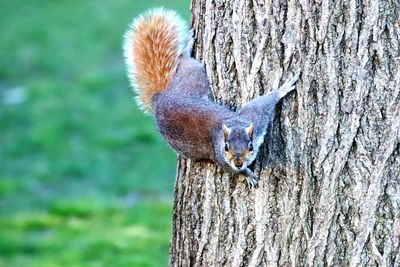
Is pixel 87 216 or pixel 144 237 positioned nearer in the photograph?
pixel 144 237

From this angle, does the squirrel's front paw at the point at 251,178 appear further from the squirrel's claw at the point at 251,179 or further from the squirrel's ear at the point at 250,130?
the squirrel's ear at the point at 250,130

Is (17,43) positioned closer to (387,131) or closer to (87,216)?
(87,216)

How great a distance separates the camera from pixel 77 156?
639cm

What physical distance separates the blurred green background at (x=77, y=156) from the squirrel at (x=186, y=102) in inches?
73.0

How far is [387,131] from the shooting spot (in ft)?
8.25

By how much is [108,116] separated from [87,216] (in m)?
1.81

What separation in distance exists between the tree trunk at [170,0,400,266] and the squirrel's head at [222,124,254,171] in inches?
2.3

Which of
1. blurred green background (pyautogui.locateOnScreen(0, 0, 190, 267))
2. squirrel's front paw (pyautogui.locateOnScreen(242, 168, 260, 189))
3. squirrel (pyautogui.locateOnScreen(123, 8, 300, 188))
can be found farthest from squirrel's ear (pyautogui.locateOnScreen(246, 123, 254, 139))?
blurred green background (pyautogui.locateOnScreen(0, 0, 190, 267))

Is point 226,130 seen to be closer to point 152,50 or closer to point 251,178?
point 251,178

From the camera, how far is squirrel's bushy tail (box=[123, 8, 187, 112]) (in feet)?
10.0

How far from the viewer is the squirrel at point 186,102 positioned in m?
2.62

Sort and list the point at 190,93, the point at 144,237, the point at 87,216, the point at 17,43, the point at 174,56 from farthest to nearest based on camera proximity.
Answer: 1. the point at 17,43
2. the point at 87,216
3. the point at 144,237
4. the point at 174,56
5. the point at 190,93

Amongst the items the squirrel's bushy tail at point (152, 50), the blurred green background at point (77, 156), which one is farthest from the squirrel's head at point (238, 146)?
the blurred green background at point (77, 156)

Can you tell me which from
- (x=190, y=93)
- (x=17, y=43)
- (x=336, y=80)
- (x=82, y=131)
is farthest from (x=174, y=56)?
(x=17, y=43)
